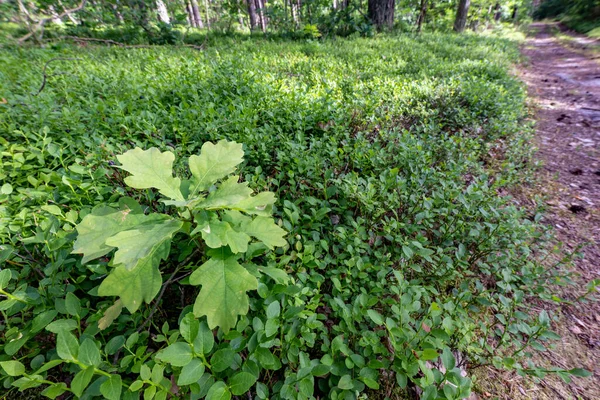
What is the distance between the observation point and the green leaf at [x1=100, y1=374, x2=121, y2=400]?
1093 millimetres

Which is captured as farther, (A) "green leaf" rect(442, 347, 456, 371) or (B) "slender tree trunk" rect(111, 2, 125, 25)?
(B) "slender tree trunk" rect(111, 2, 125, 25)

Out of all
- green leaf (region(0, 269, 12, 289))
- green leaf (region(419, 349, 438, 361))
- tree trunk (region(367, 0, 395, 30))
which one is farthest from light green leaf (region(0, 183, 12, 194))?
tree trunk (region(367, 0, 395, 30))

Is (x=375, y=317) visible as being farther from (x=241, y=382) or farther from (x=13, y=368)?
(x=13, y=368)

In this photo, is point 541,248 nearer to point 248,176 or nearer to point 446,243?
point 446,243

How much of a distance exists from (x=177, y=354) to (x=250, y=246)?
64 centimetres

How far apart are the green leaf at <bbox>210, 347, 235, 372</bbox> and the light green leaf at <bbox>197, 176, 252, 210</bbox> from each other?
68 cm

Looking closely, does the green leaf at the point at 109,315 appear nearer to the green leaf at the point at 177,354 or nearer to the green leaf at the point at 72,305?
the green leaf at the point at 72,305

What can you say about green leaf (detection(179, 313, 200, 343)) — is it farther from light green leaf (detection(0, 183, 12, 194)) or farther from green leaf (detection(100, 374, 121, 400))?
light green leaf (detection(0, 183, 12, 194))

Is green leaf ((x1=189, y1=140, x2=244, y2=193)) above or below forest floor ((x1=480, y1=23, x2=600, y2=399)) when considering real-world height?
above

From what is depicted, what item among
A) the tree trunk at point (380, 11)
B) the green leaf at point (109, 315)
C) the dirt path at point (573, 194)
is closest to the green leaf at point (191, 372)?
the green leaf at point (109, 315)

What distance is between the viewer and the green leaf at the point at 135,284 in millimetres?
1271

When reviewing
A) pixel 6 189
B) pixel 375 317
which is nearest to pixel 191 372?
pixel 375 317

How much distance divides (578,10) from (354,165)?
3587 cm

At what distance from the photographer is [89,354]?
3.78 ft
